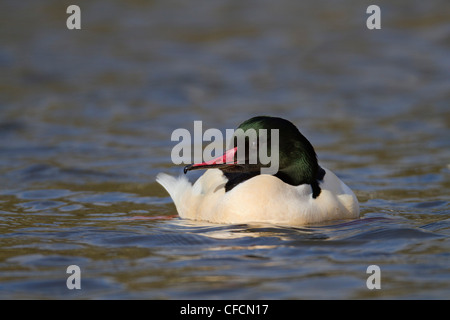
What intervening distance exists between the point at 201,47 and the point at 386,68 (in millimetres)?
3855

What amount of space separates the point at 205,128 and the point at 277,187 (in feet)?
18.7

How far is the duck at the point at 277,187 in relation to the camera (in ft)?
25.5

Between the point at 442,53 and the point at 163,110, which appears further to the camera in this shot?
the point at 442,53

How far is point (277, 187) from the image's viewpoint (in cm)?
792

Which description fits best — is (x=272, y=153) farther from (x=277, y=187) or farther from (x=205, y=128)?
(x=205, y=128)

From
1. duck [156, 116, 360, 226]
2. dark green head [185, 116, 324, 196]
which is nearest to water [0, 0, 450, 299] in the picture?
duck [156, 116, 360, 226]

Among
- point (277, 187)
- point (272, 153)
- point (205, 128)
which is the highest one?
point (205, 128)

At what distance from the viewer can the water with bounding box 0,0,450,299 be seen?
21.6 feet

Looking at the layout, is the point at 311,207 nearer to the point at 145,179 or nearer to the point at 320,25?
the point at 145,179

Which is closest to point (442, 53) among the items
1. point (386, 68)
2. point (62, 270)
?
point (386, 68)

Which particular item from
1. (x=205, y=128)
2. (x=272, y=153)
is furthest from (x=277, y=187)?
(x=205, y=128)

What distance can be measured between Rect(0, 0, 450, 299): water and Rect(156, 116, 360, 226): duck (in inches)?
5.8

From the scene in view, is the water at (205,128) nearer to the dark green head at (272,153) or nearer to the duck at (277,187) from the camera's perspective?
the duck at (277,187)

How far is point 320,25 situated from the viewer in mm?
17688
